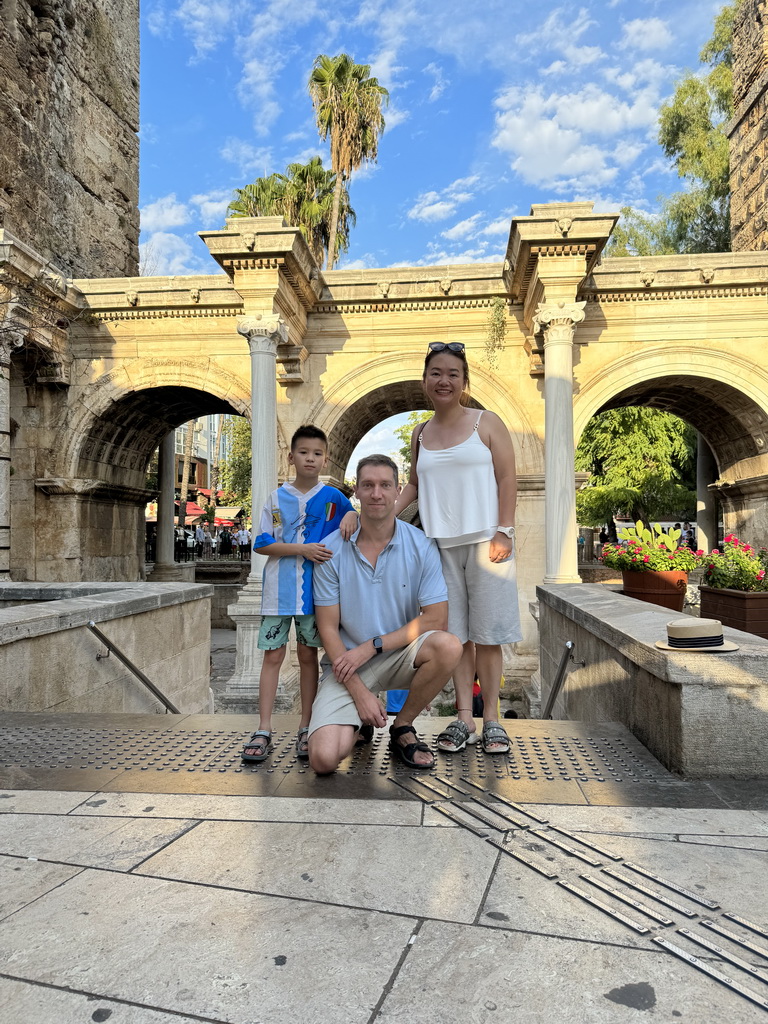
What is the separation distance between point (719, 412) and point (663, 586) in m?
7.34

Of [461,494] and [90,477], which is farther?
[90,477]

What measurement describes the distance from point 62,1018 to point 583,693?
161 inches

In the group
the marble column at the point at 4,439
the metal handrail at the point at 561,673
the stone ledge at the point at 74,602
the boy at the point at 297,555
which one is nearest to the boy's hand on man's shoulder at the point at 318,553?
the boy at the point at 297,555

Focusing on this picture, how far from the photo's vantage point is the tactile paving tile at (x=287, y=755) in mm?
2904

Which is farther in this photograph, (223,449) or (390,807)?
(223,449)

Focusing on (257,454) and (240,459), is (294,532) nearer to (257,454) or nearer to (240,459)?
(257,454)

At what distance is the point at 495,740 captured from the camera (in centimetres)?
317

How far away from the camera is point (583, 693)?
489 cm

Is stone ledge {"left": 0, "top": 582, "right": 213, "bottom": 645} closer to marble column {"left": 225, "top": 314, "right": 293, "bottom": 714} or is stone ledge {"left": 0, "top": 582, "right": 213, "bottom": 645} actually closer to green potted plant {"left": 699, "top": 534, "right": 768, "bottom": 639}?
marble column {"left": 225, "top": 314, "right": 293, "bottom": 714}

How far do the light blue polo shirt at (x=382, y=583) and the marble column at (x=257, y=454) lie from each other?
22.9 ft

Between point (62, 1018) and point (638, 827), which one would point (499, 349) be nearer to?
point (638, 827)

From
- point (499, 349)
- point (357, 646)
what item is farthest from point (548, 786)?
point (499, 349)

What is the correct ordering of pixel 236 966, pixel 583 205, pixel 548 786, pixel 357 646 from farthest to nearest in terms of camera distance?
1. pixel 583 205
2. pixel 357 646
3. pixel 548 786
4. pixel 236 966

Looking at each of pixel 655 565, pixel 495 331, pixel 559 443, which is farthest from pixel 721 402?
pixel 655 565
